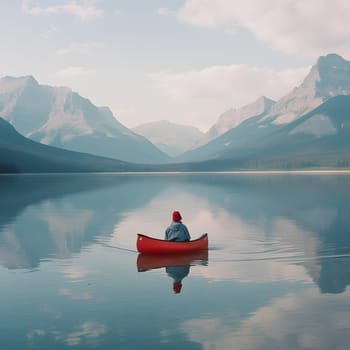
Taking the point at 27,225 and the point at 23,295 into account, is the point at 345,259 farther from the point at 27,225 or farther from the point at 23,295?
the point at 27,225

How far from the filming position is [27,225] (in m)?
50.6

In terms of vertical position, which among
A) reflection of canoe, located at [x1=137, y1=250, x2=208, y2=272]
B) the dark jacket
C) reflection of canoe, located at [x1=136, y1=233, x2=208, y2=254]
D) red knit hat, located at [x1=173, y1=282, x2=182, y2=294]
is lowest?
reflection of canoe, located at [x1=137, y1=250, x2=208, y2=272]

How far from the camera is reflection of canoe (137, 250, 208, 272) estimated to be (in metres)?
29.6

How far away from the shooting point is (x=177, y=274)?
26781 millimetres

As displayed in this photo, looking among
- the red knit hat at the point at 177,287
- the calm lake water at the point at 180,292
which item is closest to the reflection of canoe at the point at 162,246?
the calm lake water at the point at 180,292

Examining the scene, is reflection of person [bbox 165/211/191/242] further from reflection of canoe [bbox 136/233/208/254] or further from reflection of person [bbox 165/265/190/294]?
reflection of person [bbox 165/265/190/294]

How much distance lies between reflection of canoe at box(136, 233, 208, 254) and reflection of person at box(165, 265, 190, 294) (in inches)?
112

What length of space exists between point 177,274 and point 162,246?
5059mm

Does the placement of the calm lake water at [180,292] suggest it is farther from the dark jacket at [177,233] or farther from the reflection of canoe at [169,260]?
the dark jacket at [177,233]

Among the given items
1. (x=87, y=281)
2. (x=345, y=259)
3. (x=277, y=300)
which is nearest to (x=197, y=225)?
(x=345, y=259)

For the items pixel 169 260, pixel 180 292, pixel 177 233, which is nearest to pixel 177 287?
pixel 180 292

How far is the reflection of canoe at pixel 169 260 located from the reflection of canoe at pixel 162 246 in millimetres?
337

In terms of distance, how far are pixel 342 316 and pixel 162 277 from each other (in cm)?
1032

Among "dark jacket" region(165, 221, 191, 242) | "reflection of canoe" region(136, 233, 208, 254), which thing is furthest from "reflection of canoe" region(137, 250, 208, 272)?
"dark jacket" region(165, 221, 191, 242)
